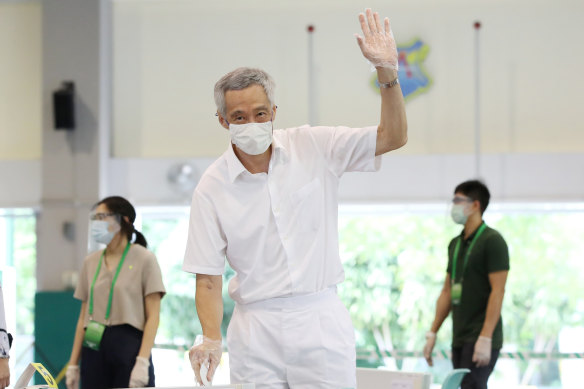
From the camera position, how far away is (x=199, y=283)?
98.6 inches

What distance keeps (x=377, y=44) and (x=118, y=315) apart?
2.70 meters

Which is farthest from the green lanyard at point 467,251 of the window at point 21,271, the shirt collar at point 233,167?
the window at point 21,271

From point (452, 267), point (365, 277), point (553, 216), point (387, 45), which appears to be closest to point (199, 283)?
point (387, 45)

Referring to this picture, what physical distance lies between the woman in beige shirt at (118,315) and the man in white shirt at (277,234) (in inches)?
77.2

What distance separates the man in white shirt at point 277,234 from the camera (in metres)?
2.36

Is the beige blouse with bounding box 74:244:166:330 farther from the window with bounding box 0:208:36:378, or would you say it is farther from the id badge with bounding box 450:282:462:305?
the window with bounding box 0:208:36:378

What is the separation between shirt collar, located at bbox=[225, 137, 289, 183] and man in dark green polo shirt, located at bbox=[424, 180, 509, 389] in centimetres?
233

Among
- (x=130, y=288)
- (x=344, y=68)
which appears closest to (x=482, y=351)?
(x=130, y=288)

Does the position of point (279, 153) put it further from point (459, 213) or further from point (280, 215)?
point (459, 213)

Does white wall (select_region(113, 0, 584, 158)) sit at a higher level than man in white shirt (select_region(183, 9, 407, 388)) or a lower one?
higher

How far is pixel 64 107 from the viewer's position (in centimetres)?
724

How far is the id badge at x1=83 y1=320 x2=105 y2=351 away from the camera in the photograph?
4.34 meters

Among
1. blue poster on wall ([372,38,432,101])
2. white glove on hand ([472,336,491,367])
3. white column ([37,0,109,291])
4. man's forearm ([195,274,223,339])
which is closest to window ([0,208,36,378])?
white column ([37,0,109,291])

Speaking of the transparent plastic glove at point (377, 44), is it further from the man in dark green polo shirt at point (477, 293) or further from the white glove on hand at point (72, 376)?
the white glove on hand at point (72, 376)
